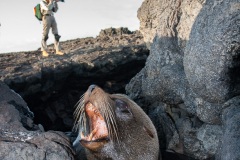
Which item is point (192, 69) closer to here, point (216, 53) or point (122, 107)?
point (216, 53)

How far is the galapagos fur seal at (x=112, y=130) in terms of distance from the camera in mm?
5523

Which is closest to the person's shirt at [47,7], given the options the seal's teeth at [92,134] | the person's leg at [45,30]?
the person's leg at [45,30]

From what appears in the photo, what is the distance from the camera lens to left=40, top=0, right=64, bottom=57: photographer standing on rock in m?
11.1

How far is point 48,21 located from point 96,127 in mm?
6320

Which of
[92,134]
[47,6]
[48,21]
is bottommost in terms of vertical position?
[92,134]

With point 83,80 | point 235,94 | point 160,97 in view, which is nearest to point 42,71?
point 83,80

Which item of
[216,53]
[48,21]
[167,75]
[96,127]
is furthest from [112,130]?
[48,21]

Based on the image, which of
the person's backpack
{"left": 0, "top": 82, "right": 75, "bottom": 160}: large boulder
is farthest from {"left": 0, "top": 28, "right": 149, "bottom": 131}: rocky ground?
{"left": 0, "top": 82, "right": 75, "bottom": 160}: large boulder

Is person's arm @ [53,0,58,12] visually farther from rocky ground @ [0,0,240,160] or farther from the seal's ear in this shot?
the seal's ear

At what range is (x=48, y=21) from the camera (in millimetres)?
11359

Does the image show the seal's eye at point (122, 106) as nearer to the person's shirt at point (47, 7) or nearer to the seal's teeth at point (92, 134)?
the seal's teeth at point (92, 134)

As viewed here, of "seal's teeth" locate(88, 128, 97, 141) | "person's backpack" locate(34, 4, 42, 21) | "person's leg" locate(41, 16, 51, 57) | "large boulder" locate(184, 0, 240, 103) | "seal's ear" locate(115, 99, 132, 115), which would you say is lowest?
"seal's teeth" locate(88, 128, 97, 141)

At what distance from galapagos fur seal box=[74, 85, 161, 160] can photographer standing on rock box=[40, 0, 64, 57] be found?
17.3 ft

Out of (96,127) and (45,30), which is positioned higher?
→ (45,30)
